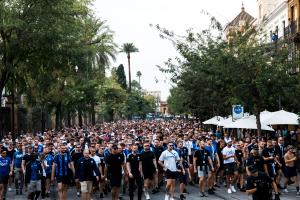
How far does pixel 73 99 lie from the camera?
43.1 m

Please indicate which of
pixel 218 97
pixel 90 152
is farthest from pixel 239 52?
pixel 90 152

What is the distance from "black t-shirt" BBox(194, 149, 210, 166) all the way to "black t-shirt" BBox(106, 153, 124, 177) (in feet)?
9.47

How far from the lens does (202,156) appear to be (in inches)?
633

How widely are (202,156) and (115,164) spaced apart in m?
3.33

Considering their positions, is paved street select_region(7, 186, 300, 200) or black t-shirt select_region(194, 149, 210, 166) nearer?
paved street select_region(7, 186, 300, 200)

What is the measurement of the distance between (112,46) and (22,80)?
2825 centimetres

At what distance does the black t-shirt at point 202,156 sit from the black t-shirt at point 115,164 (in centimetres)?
289

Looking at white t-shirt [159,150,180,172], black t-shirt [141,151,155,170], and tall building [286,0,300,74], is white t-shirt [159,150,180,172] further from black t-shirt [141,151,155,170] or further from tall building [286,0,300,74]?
tall building [286,0,300,74]

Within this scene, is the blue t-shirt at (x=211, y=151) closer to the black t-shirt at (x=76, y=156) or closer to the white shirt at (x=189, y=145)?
the white shirt at (x=189, y=145)

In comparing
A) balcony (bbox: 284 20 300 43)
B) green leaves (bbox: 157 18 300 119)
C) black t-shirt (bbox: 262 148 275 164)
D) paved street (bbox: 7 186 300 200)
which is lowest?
paved street (bbox: 7 186 300 200)

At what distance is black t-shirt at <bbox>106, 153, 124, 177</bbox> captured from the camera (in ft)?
45.1

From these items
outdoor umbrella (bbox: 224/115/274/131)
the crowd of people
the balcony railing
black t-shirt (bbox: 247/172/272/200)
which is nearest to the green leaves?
outdoor umbrella (bbox: 224/115/274/131)

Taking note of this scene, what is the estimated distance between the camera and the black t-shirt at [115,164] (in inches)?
541

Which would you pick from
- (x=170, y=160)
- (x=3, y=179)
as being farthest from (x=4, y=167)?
(x=170, y=160)
